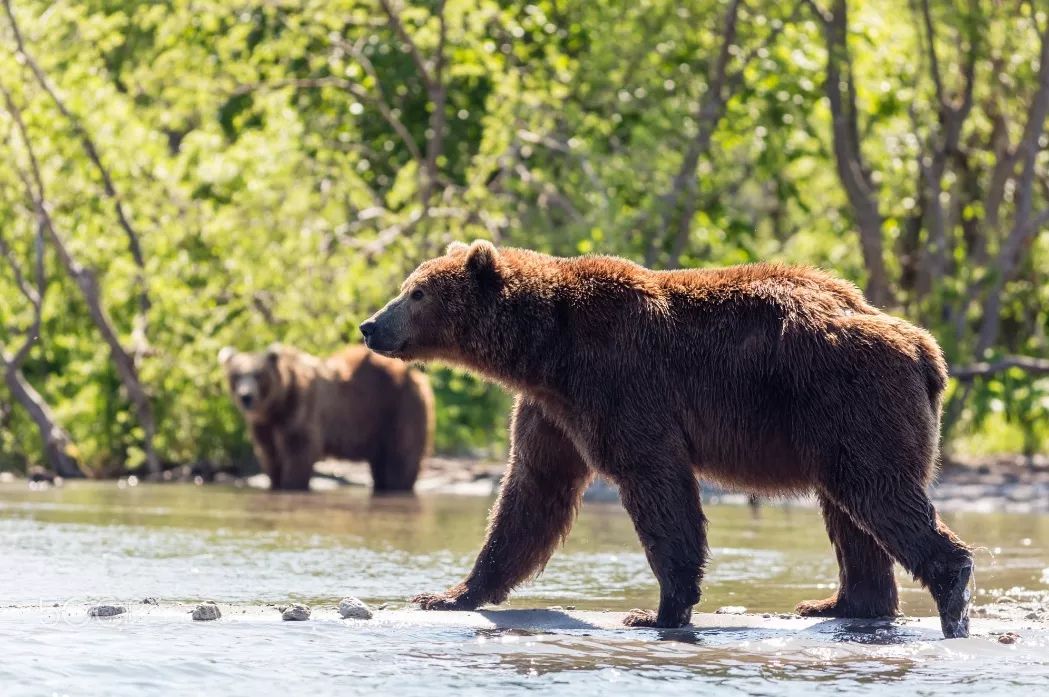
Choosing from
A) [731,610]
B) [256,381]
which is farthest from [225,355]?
[731,610]

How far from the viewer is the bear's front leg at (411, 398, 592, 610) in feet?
25.2

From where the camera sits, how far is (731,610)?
25.8 ft

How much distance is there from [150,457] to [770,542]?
816 centimetres

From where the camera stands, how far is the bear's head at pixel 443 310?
25.0 ft

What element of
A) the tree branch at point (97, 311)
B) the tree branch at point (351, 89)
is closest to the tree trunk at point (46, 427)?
the tree branch at point (97, 311)

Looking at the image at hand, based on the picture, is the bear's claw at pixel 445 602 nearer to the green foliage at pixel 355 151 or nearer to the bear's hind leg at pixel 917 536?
the bear's hind leg at pixel 917 536

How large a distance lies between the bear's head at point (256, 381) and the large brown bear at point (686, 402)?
8.52 meters

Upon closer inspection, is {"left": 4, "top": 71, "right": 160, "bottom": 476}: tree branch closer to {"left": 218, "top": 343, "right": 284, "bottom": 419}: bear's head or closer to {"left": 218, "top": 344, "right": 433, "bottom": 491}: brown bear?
{"left": 218, "top": 344, "right": 433, "bottom": 491}: brown bear

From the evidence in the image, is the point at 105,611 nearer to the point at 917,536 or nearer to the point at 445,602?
the point at 445,602

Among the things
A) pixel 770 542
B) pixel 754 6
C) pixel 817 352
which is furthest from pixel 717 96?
pixel 817 352

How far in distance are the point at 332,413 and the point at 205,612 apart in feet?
32.4

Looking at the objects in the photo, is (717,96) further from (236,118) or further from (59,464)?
(59,464)

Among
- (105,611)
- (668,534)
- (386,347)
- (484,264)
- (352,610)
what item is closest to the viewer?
(105,611)

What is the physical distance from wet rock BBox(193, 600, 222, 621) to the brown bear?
930 cm
